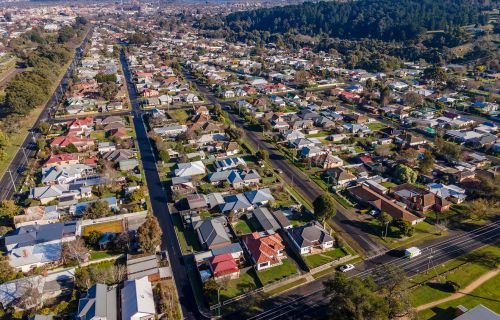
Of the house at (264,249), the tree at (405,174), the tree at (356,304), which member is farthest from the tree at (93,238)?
the tree at (405,174)

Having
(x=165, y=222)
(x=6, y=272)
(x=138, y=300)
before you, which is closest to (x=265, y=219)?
(x=165, y=222)

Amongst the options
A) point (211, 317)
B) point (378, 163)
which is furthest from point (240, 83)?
point (211, 317)

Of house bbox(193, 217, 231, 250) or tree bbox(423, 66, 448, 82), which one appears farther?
tree bbox(423, 66, 448, 82)

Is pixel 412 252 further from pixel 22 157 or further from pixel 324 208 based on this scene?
pixel 22 157

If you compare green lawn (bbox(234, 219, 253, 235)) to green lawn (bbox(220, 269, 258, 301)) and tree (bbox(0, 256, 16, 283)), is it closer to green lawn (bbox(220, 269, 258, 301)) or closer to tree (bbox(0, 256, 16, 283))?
green lawn (bbox(220, 269, 258, 301))

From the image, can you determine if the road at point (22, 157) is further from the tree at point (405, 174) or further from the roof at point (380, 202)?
the tree at point (405, 174)

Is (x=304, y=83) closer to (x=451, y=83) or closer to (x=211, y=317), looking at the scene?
(x=451, y=83)

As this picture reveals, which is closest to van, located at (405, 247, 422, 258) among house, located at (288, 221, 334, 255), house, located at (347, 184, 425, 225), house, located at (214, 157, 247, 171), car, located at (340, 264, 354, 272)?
house, located at (347, 184, 425, 225)
